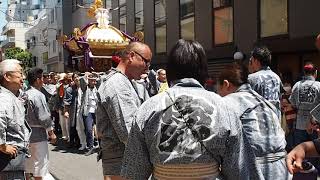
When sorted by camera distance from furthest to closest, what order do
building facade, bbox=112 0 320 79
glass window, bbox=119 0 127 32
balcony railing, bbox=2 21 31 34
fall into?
balcony railing, bbox=2 21 31 34, glass window, bbox=119 0 127 32, building facade, bbox=112 0 320 79

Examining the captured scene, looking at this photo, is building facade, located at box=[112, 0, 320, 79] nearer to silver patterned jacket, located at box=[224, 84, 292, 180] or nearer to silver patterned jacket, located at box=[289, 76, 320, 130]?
silver patterned jacket, located at box=[289, 76, 320, 130]

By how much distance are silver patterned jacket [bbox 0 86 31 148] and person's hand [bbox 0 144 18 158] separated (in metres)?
0.04

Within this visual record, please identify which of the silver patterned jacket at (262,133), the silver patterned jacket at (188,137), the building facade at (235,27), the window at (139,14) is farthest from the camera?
the window at (139,14)

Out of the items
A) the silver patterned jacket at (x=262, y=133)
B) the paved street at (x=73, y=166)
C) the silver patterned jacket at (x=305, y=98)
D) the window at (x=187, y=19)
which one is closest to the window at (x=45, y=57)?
the window at (x=187, y=19)

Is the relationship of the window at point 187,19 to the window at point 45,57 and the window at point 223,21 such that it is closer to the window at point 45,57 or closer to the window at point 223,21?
the window at point 223,21

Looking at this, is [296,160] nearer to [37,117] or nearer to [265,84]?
[265,84]

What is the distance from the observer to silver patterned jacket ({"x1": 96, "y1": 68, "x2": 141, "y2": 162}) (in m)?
3.76

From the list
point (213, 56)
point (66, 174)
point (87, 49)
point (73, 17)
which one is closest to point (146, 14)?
point (213, 56)

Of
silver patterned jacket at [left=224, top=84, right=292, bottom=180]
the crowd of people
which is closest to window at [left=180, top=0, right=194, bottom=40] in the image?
the crowd of people

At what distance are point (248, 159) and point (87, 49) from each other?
8.26 m

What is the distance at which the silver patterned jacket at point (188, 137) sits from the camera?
2.61 m

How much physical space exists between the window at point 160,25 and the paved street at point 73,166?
9367mm

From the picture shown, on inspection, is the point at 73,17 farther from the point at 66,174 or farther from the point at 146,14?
the point at 66,174

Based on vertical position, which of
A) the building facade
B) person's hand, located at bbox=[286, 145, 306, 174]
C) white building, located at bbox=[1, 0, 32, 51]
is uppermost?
white building, located at bbox=[1, 0, 32, 51]
